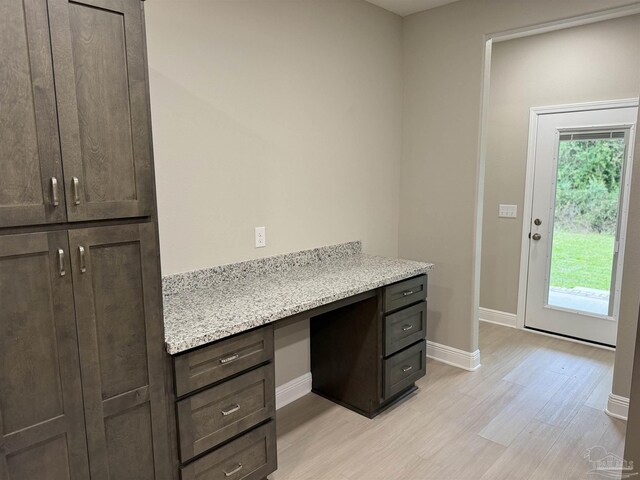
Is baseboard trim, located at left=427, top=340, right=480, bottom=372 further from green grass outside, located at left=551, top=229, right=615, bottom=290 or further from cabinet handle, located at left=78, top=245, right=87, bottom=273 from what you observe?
cabinet handle, located at left=78, top=245, right=87, bottom=273

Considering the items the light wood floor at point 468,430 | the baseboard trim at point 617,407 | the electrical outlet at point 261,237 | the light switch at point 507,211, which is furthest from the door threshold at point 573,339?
the electrical outlet at point 261,237

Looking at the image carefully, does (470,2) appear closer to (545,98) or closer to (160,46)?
(545,98)

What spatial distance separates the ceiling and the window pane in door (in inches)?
64.0

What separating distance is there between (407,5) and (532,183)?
6.28ft

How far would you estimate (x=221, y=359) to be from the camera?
1.79 metres

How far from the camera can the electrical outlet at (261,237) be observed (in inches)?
103

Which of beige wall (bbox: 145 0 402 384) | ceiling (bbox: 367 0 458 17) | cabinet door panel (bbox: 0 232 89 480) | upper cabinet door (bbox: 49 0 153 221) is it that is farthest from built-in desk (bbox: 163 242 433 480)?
ceiling (bbox: 367 0 458 17)

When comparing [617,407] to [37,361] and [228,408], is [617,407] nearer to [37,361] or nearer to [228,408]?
[228,408]

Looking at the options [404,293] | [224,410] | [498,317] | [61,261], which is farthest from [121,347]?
[498,317]

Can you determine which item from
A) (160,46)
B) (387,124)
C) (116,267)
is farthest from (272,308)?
(387,124)

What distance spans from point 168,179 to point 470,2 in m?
2.40

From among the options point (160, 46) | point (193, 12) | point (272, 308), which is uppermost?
point (193, 12)

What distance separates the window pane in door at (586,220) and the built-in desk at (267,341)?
5.90 ft

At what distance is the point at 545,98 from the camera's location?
3.90 m
